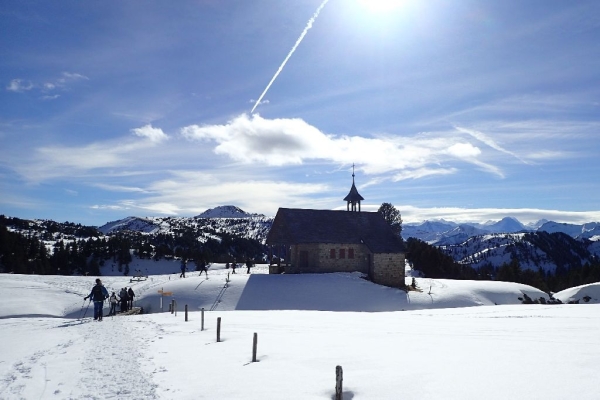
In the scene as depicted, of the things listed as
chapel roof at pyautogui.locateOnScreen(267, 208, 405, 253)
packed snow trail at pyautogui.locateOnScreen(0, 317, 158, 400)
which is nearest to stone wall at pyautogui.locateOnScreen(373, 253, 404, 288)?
chapel roof at pyautogui.locateOnScreen(267, 208, 405, 253)

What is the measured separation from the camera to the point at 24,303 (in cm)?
2916

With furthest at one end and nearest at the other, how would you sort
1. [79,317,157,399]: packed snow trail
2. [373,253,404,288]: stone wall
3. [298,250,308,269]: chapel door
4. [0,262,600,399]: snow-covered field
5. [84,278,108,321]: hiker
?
[298,250,308,269]: chapel door < [373,253,404,288]: stone wall < [84,278,108,321]: hiker < [79,317,157,399]: packed snow trail < [0,262,600,399]: snow-covered field

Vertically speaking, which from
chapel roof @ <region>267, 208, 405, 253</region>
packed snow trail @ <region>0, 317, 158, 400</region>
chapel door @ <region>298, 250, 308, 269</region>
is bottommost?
packed snow trail @ <region>0, 317, 158, 400</region>

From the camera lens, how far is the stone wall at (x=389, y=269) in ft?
135

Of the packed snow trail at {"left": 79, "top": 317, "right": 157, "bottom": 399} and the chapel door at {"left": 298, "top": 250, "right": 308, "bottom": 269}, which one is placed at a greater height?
the chapel door at {"left": 298, "top": 250, "right": 308, "bottom": 269}

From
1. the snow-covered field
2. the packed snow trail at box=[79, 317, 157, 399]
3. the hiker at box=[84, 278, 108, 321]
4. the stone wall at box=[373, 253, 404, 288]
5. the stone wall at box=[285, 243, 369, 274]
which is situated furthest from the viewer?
the stone wall at box=[285, 243, 369, 274]

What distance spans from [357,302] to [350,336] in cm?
1991

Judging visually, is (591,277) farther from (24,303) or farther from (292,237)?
(24,303)

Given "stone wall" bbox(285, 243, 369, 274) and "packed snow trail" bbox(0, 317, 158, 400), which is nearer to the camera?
"packed snow trail" bbox(0, 317, 158, 400)

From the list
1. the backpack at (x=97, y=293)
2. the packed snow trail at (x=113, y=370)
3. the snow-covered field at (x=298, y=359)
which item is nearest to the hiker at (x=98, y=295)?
the backpack at (x=97, y=293)

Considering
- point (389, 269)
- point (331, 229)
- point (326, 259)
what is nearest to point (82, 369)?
point (326, 259)

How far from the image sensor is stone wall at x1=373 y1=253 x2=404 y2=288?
41156 millimetres

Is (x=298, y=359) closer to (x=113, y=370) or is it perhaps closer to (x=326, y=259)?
(x=113, y=370)

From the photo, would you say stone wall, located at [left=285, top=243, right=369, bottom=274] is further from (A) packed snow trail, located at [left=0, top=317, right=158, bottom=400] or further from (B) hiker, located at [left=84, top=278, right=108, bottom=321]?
(A) packed snow trail, located at [left=0, top=317, right=158, bottom=400]
